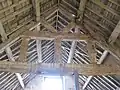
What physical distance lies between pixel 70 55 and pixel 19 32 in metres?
2.48

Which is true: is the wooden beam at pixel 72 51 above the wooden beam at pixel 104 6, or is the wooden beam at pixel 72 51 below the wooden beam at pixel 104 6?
below

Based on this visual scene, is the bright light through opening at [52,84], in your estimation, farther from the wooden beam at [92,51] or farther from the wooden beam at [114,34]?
the wooden beam at [114,34]

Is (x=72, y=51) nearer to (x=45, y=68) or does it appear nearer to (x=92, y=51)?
(x=92, y=51)

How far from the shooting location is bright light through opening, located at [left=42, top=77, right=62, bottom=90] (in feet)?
34.9

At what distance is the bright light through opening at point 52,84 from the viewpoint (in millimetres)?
10636

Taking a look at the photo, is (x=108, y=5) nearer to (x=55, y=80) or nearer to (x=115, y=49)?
(x=115, y=49)

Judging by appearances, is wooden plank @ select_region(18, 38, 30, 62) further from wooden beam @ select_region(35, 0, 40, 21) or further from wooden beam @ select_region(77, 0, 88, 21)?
wooden beam @ select_region(77, 0, 88, 21)

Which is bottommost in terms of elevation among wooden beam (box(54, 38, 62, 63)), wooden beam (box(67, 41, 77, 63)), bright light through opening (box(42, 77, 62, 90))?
bright light through opening (box(42, 77, 62, 90))

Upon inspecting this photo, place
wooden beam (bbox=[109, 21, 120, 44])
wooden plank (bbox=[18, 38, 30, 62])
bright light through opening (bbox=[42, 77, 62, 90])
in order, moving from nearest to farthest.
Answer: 1. wooden beam (bbox=[109, 21, 120, 44])
2. wooden plank (bbox=[18, 38, 30, 62])
3. bright light through opening (bbox=[42, 77, 62, 90])

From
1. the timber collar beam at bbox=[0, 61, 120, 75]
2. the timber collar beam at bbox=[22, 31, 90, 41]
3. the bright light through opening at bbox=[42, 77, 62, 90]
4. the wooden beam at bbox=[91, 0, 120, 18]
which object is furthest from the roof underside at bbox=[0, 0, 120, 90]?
the bright light through opening at bbox=[42, 77, 62, 90]

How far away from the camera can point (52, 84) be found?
35.1ft

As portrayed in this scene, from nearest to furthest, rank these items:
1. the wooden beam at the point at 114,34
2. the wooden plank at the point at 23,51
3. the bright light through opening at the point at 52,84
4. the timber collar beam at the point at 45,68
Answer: the timber collar beam at the point at 45,68
the wooden beam at the point at 114,34
the wooden plank at the point at 23,51
the bright light through opening at the point at 52,84

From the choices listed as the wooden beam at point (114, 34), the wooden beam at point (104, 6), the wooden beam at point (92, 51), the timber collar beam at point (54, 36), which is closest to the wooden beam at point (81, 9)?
the wooden beam at point (104, 6)

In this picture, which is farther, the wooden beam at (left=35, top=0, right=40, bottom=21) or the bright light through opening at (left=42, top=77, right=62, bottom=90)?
the bright light through opening at (left=42, top=77, right=62, bottom=90)
